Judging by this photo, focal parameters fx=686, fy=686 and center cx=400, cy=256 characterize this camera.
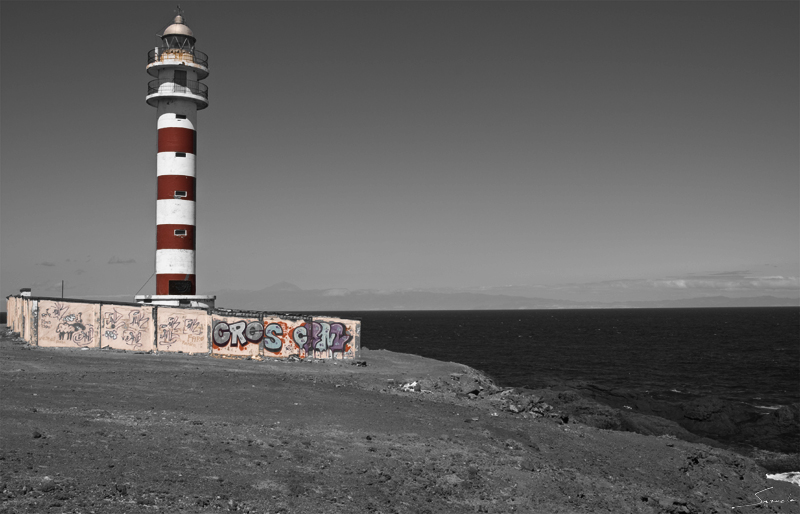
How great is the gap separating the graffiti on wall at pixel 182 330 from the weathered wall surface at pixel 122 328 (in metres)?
0.79

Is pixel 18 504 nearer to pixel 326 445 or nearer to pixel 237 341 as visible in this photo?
pixel 326 445

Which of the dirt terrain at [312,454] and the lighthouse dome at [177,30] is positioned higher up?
the lighthouse dome at [177,30]

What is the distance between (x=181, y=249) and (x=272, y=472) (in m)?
26.6

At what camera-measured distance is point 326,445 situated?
1736 centimetres

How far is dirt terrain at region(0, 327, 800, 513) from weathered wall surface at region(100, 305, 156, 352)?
7.02 m

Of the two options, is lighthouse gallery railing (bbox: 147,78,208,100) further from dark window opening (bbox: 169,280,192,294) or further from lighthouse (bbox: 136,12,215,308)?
dark window opening (bbox: 169,280,192,294)

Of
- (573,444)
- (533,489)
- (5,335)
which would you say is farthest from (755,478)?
(5,335)

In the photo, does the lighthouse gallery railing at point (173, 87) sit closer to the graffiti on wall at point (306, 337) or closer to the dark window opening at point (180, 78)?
the dark window opening at point (180, 78)

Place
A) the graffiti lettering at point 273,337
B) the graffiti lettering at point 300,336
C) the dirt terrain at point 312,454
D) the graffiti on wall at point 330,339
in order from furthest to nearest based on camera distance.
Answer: the graffiti on wall at point 330,339 → the graffiti lettering at point 300,336 → the graffiti lettering at point 273,337 → the dirt terrain at point 312,454

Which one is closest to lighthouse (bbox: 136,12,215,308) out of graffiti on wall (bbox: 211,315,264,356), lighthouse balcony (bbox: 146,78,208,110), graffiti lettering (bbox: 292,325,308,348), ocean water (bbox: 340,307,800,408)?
lighthouse balcony (bbox: 146,78,208,110)

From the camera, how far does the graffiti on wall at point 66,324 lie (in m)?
34.6

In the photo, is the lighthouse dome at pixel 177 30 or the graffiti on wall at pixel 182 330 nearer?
the graffiti on wall at pixel 182 330

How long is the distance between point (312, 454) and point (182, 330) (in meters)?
20.5


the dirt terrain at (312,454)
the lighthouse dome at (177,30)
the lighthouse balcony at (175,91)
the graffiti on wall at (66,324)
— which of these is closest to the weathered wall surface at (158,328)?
the graffiti on wall at (66,324)
